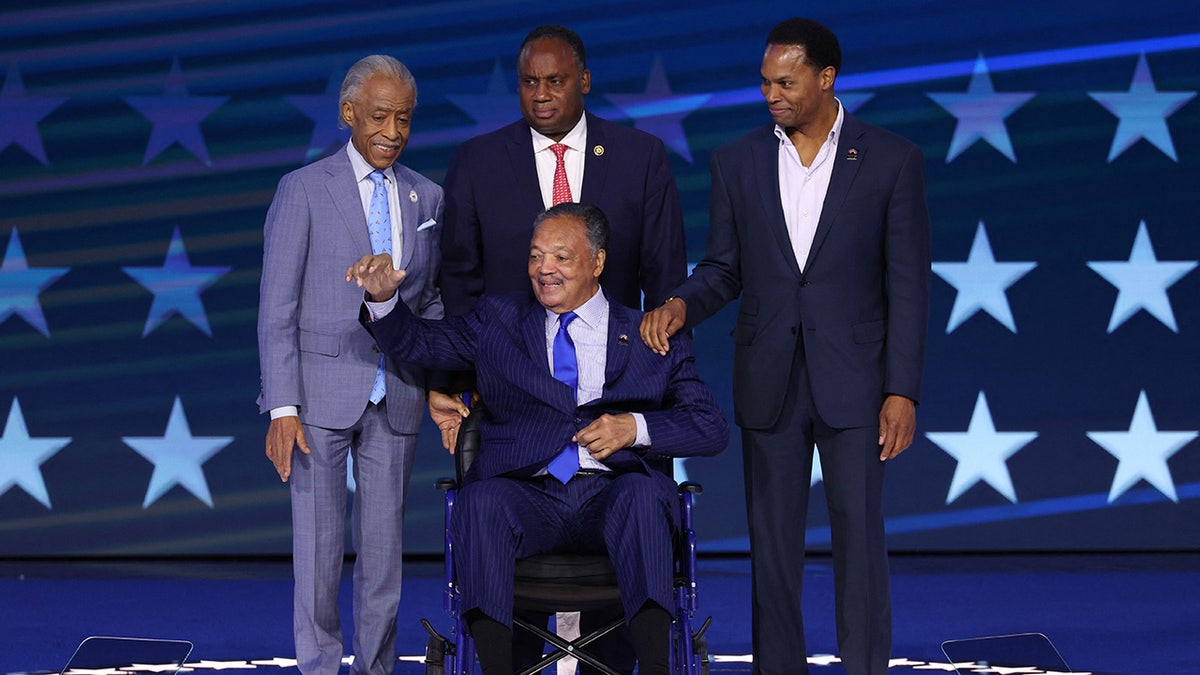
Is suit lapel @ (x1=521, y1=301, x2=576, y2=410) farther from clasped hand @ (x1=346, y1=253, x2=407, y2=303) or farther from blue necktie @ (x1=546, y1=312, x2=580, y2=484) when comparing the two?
clasped hand @ (x1=346, y1=253, x2=407, y2=303)

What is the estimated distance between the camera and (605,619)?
12.0 feet

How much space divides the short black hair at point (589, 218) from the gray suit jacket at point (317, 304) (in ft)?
1.08

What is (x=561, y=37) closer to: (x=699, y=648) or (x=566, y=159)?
(x=566, y=159)

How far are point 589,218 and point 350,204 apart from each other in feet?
2.00

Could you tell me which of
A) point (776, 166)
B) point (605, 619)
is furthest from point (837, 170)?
point (605, 619)

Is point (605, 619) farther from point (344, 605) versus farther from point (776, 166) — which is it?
point (344, 605)

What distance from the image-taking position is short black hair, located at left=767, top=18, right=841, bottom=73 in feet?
11.5

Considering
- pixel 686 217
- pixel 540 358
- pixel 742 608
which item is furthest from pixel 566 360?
pixel 686 217

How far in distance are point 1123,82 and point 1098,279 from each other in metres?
0.75

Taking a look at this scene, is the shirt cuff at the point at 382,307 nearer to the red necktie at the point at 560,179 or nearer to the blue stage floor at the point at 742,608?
the red necktie at the point at 560,179

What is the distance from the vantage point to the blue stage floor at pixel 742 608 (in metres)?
4.35

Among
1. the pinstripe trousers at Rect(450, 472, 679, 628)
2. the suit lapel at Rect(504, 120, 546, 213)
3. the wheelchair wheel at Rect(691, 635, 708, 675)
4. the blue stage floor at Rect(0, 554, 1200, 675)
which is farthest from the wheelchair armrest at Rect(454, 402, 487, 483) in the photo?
the blue stage floor at Rect(0, 554, 1200, 675)

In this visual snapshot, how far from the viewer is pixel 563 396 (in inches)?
134

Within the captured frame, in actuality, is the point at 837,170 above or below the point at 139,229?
below
